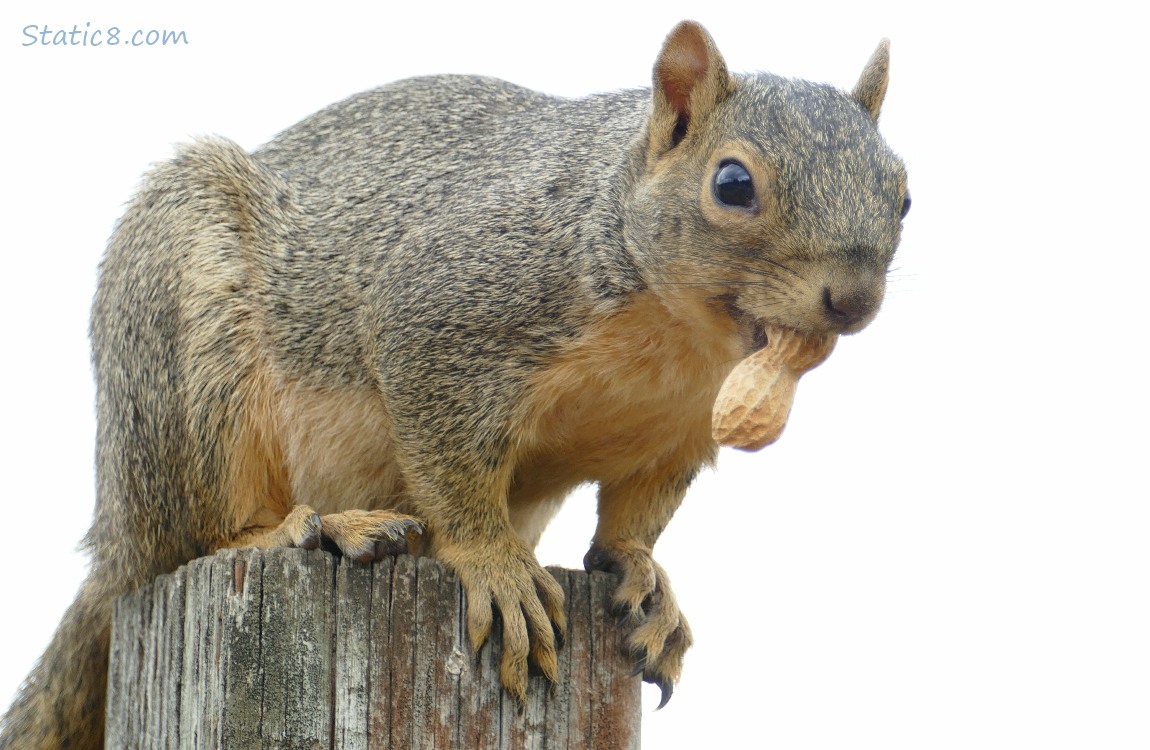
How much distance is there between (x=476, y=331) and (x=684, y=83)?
3.22 feet

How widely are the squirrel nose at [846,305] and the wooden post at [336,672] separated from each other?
1.15 meters

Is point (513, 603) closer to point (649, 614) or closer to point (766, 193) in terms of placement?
point (649, 614)

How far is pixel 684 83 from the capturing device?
428 cm

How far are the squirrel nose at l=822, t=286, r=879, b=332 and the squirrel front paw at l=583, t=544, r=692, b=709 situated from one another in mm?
1062

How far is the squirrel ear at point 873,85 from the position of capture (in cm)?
445

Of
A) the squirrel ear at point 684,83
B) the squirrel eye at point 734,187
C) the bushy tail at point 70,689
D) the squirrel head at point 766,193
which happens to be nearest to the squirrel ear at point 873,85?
the squirrel head at point 766,193

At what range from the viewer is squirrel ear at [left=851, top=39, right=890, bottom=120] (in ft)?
14.6

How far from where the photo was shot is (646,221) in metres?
4.16

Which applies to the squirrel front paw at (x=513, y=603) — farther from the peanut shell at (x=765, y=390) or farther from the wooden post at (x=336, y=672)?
the peanut shell at (x=765, y=390)

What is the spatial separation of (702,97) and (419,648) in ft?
6.04

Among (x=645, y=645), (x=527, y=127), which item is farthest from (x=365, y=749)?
(x=527, y=127)

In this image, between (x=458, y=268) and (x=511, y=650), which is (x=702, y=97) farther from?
(x=511, y=650)

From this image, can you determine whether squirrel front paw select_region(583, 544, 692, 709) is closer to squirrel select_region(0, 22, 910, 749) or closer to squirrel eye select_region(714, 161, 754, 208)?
squirrel select_region(0, 22, 910, 749)

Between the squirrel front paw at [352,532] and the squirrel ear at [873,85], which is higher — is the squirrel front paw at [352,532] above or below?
below
